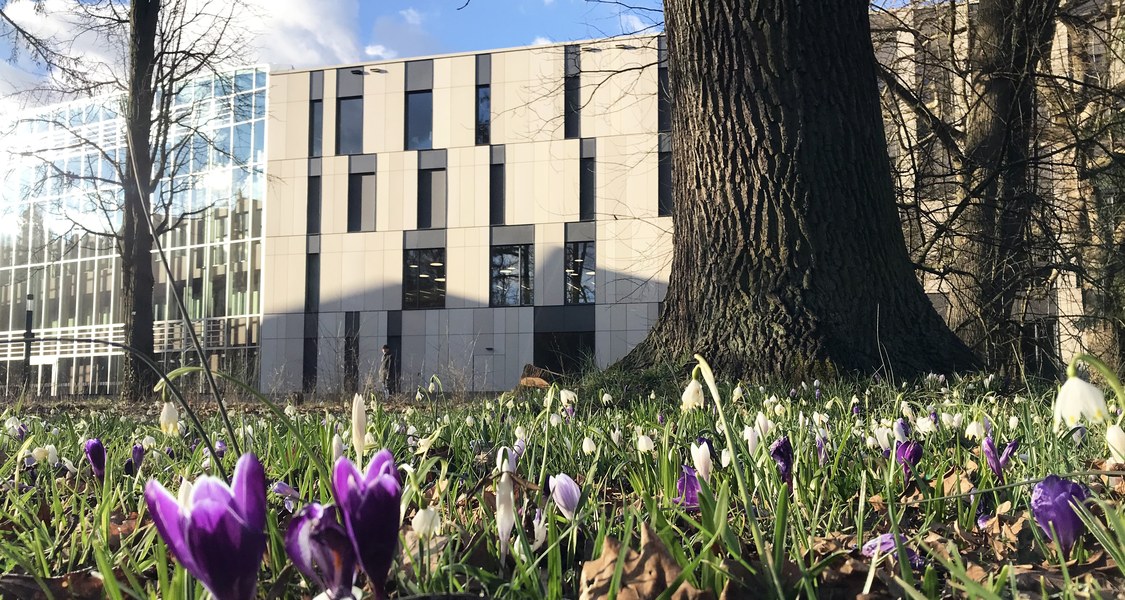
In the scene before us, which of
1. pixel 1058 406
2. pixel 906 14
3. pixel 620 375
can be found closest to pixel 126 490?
pixel 1058 406

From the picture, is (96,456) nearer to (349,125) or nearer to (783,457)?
(783,457)

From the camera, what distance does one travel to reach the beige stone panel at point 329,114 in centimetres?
3425

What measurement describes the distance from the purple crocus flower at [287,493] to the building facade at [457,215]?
28242 mm

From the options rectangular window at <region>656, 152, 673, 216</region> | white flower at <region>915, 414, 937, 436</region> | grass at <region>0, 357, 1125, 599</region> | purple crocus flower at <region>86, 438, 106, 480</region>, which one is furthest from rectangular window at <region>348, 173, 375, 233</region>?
white flower at <region>915, 414, 937, 436</region>

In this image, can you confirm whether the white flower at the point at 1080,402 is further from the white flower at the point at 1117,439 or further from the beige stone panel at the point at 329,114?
the beige stone panel at the point at 329,114

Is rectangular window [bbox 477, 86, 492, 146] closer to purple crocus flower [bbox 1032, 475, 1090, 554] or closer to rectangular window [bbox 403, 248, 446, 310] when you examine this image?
rectangular window [bbox 403, 248, 446, 310]

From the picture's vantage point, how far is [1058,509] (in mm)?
1278

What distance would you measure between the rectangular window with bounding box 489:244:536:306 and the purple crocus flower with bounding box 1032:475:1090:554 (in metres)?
30.7

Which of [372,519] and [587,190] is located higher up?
[587,190]

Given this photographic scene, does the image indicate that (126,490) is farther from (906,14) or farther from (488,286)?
(488,286)

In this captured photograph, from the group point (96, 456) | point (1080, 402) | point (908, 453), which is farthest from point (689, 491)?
point (96, 456)

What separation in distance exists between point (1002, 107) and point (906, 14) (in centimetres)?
255

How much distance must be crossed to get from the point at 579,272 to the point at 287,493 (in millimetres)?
30168

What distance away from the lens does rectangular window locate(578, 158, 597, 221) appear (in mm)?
31750
